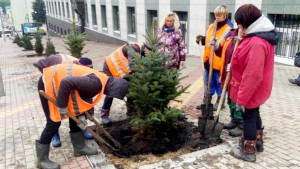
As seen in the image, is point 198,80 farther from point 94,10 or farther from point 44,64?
point 94,10

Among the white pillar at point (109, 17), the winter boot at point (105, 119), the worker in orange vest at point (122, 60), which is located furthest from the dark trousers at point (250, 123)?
the white pillar at point (109, 17)

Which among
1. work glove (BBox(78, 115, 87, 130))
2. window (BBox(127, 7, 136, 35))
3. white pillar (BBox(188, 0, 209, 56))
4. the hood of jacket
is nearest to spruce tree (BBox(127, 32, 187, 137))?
work glove (BBox(78, 115, 87, 130))

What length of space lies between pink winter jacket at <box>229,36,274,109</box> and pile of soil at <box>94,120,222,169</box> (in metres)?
0.99

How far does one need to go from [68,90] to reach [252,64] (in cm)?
193

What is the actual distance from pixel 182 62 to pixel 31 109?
330 centimetres

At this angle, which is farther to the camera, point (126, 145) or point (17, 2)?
point (17, 2)

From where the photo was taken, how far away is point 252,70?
2.83 m

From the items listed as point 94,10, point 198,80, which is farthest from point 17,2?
point 198,80

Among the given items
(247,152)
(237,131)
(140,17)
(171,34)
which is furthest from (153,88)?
(140,17)

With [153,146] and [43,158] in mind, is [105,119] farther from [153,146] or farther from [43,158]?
[43,158]

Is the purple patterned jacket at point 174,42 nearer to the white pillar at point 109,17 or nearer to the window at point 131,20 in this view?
the window at point 131,20

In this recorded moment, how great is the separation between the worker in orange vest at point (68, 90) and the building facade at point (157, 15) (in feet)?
3.47

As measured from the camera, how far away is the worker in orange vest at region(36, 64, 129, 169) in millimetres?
2871

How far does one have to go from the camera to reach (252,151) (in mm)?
3256
